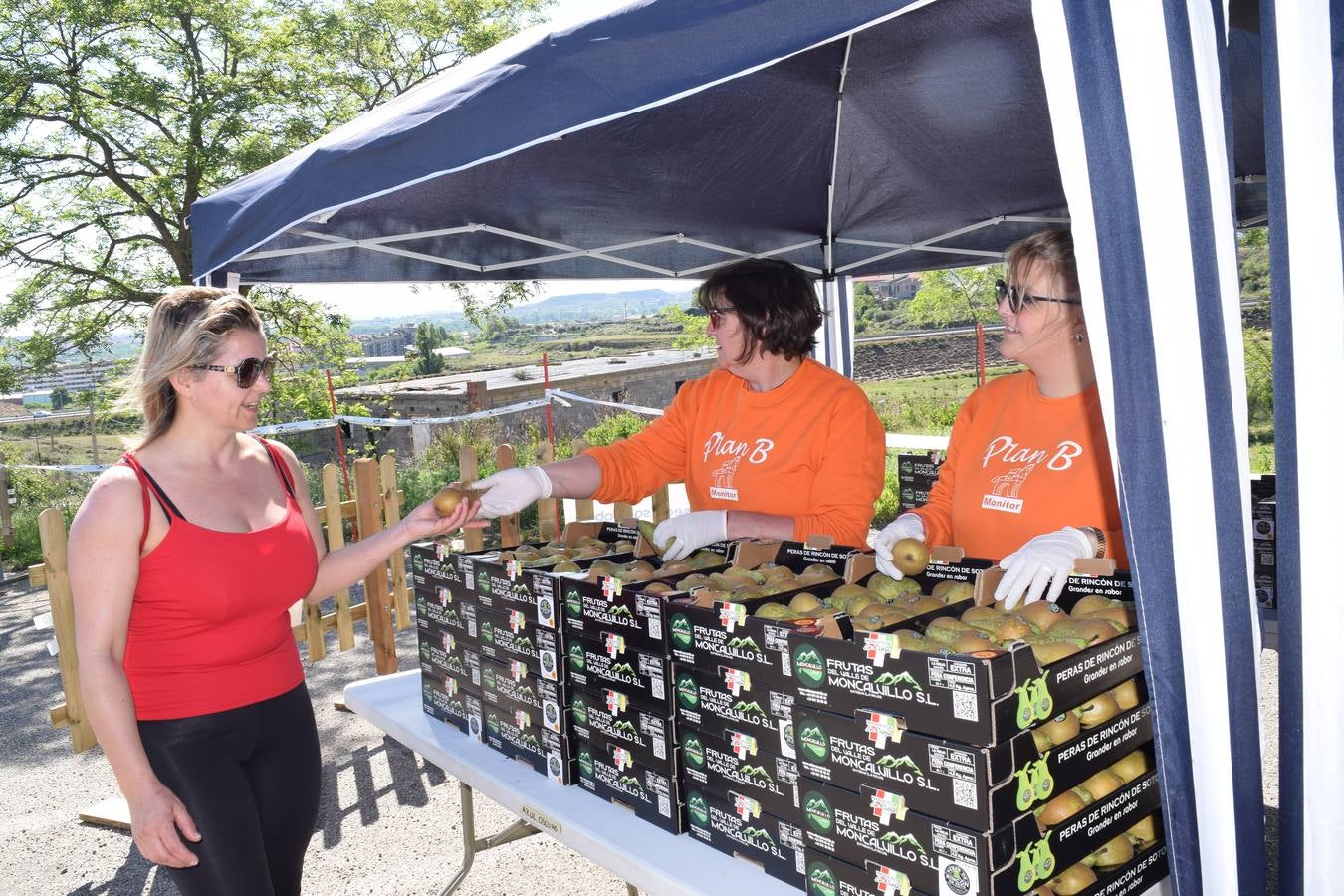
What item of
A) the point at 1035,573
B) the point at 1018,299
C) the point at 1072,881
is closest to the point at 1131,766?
the point at 1072,881

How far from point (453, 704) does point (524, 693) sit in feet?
1.42

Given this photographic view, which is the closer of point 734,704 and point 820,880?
point 820,880

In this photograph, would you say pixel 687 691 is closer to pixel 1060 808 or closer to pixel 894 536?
pixel 1060 808

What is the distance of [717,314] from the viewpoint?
329 centimetres

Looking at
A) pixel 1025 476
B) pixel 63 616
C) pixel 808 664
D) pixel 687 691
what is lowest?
pixel 63 616

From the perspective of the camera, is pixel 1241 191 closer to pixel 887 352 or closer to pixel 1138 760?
pixel 1138 760

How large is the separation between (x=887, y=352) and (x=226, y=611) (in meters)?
27.6

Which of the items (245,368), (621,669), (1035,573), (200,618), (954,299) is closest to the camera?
(1035,573)

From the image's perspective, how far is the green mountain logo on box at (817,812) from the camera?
1.65 meters

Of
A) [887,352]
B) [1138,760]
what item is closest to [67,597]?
[1138,760]

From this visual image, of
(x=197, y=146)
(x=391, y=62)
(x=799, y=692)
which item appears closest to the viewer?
(x=799, y=692)

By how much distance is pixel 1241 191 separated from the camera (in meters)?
4.94

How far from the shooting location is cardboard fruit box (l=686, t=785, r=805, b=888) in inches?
70.1

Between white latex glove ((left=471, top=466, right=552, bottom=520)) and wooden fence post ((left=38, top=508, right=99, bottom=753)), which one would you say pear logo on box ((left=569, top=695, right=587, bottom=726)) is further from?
wooden fence post ((left=38, top=508, right=99, bottom=753))
